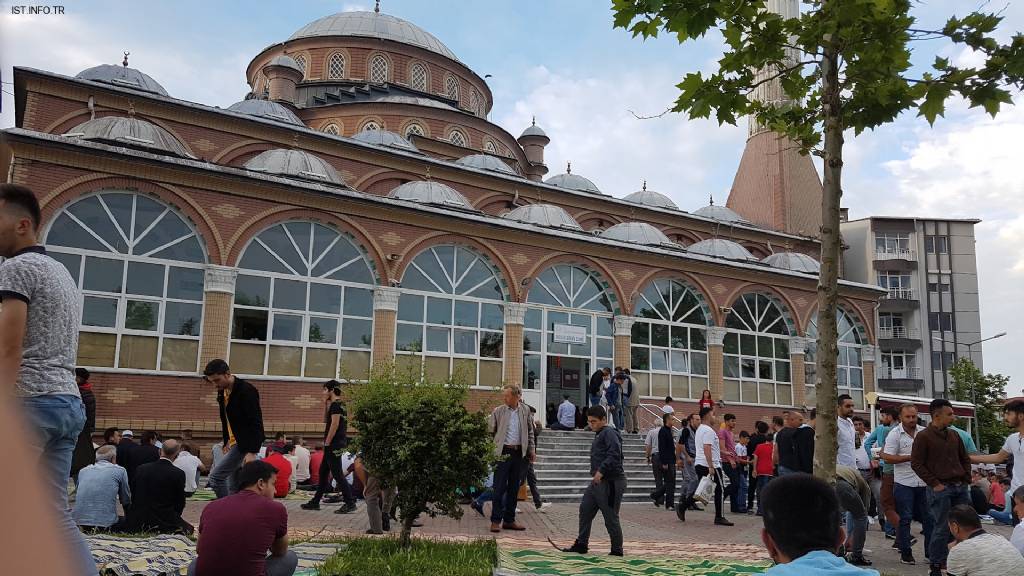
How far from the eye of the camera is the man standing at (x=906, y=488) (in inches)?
349

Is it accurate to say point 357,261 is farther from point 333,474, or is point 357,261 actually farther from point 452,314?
point 333,474

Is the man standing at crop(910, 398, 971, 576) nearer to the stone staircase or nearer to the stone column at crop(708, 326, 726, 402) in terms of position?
the stone staircase

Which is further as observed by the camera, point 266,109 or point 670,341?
point 266,109

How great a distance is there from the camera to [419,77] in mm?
35188

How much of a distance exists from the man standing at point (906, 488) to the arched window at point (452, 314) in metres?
12.6

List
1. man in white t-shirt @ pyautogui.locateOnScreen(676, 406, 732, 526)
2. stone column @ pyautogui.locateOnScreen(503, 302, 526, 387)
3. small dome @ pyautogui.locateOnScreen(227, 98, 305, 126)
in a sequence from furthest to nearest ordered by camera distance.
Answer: small dome @ pyautogui.locateOnScreen(227, 98, 305, 126) < stone column @ pyautogui.locateOnScreen(503, 302, 526, 387) < man in white t-shirt @ pyautogui.locateOnScreen(676, 406, 732, 526)

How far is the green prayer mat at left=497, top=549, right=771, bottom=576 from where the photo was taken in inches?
300

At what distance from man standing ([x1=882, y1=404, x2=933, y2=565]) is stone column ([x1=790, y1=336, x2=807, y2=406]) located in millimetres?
18259

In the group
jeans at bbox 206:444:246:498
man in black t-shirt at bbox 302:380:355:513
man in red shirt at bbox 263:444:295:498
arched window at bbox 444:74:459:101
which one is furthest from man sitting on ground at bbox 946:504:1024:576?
arched window at bbox 444:74:459:101

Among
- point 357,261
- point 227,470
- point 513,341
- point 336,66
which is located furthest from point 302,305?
point 336,66

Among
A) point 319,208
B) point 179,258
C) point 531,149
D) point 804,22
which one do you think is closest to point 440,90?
point 531,149

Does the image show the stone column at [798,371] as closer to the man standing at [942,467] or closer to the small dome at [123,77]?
the man standing at [942,467]

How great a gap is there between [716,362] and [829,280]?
63.7 ft

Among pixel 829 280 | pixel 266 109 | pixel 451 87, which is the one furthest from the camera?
pixel 451 87
